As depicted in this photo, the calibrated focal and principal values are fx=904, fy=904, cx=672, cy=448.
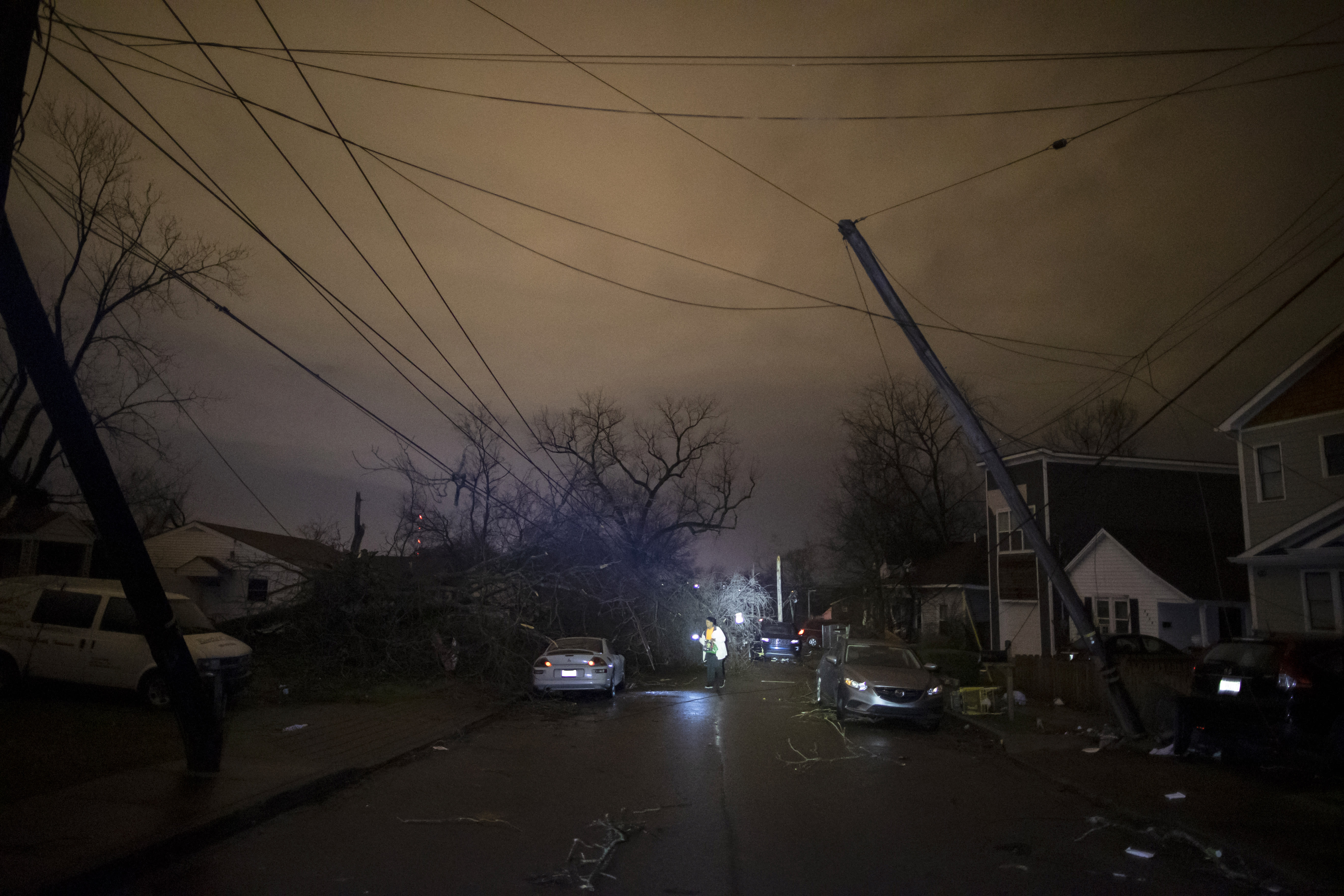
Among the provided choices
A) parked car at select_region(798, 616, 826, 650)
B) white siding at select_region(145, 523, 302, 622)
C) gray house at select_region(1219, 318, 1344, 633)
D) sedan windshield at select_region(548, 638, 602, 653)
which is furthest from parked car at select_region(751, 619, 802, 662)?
white siding at select_region(145, 523, 302, 622)

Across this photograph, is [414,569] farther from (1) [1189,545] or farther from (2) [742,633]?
(1) [1189,545]

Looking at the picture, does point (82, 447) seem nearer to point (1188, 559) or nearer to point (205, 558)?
point (1188, 559)

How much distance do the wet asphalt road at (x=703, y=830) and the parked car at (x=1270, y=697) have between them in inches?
92.5

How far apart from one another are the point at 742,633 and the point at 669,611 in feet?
28.3

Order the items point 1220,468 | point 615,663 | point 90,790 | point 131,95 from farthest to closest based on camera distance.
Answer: point 1220,468
point 615,663
point 131,95
point 90,790

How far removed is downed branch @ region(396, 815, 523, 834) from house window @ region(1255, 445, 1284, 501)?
18991mm

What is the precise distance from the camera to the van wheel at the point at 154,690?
13305mm

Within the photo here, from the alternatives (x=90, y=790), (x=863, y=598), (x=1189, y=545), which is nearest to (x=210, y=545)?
(x=863, y=598)

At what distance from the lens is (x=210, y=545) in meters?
42.5

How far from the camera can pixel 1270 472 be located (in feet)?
66.1

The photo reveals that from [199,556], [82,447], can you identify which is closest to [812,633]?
[199,556]

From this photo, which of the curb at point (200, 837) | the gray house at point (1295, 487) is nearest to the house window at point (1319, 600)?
the gray house at point (1295, 487)

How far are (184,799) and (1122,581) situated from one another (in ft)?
90.0

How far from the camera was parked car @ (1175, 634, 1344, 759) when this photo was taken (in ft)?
33.0
